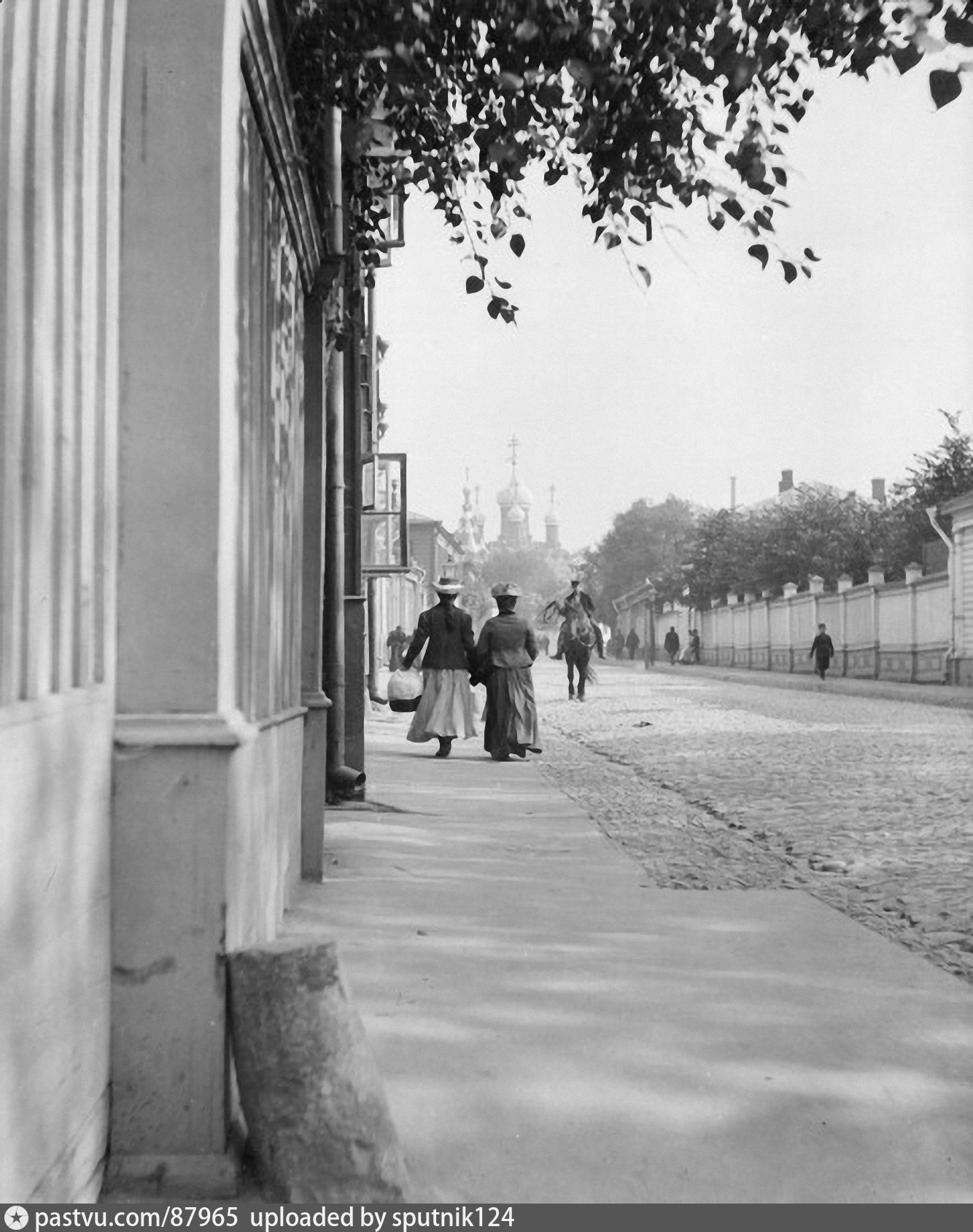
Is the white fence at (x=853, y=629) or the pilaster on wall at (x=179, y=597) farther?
the white fence at (x=853, y=629)

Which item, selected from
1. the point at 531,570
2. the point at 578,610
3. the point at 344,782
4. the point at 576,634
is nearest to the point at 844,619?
the point at 576,634

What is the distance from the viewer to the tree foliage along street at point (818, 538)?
133ft

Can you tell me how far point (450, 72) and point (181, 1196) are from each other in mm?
3843

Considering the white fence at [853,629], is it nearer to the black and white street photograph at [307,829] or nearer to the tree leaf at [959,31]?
the black and white street photograph at [307,829]

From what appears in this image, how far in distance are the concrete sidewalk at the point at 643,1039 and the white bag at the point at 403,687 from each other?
21.4ft

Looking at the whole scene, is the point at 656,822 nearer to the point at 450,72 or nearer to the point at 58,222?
the point at 450,72

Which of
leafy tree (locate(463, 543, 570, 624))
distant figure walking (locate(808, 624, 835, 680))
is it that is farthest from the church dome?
distant figure walking (locate(808, 624, 835, 680))

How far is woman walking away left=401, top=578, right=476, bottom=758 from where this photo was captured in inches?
492

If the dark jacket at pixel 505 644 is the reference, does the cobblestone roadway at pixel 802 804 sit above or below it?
below

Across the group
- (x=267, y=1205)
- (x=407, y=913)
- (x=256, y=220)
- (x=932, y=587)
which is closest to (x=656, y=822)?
(x=407, y=913)

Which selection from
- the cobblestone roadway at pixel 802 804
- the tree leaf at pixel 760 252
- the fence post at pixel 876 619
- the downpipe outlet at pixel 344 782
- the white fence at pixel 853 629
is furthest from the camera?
the fence post at pixel 876 619

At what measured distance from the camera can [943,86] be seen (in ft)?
10.9

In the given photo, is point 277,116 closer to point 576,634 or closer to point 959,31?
point 959,31

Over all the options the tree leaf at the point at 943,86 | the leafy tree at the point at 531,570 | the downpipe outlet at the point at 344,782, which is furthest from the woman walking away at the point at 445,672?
the leafy tree at the point at 531,570
